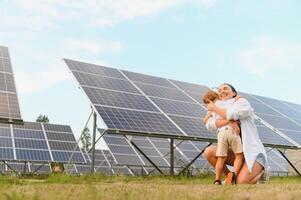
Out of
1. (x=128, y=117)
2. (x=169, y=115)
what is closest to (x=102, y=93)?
(x=128, y=117)

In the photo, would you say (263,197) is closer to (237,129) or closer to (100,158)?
(237,129)

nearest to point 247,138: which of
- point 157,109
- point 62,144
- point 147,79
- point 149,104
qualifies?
Result: point 157,109

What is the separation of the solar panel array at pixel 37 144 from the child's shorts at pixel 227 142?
12.1m

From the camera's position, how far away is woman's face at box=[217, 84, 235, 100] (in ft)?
22.4

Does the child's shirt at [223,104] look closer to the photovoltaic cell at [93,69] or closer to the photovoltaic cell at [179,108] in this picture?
the photovoltaic cell at [179,108]

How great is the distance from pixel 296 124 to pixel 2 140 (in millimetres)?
12807

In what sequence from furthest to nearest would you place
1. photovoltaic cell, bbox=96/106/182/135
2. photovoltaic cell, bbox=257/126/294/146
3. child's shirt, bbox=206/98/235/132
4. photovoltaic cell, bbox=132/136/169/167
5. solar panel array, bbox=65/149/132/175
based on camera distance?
solar panel array, bbox=65/149/132/175, photovoltaic cell, bbox=132/136/169/167, photovoltaic cell, bbox=257/126/294/146, photovoltaic cell, bbox=96/106/182/135, child's shirt, bbox=206/98/235/132

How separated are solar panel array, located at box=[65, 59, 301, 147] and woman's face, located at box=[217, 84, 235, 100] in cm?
447

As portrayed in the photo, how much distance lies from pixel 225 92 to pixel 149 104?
7.22 metres

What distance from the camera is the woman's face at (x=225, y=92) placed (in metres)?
6.83

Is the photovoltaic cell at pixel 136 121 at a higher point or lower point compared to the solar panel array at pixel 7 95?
lower

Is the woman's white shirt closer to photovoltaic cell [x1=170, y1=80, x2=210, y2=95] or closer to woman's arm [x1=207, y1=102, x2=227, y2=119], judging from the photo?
woman's arm [x1=207, y1=102, x2=227, y2=119]

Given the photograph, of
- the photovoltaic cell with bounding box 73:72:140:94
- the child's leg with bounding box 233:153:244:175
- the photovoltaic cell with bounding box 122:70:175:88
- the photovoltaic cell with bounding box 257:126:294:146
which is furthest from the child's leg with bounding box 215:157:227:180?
the photovoltaic cell with bounding box 122:70:175:88

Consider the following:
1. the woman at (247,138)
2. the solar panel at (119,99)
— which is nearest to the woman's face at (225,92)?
the woman at (247,138)
